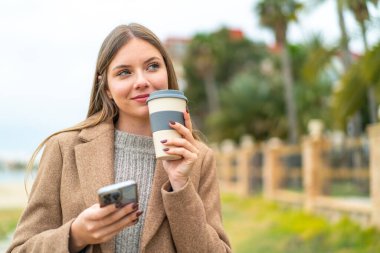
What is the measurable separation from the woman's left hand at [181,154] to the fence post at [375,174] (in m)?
7.46

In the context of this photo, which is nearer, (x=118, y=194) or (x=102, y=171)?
(x=118, y=194)

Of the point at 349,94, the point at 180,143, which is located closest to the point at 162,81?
the point at 180,143

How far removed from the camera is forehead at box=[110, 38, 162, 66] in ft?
6.00

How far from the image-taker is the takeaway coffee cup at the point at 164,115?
1.63 metres

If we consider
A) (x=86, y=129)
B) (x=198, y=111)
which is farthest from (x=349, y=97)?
(x=198, y=111)

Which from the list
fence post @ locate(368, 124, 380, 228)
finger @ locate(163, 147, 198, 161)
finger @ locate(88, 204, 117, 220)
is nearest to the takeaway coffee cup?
finger @ locate(163, 147, 198, 161)

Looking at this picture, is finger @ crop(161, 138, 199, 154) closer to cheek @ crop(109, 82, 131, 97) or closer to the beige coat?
the beige coat

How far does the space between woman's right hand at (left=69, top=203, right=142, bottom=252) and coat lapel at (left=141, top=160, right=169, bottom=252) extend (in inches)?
7.5

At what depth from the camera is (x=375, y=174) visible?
29.0ft

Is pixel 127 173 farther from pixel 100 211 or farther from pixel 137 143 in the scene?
pixel 100 211

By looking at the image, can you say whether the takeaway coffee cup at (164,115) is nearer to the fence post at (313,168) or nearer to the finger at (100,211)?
the finger at (100,211)

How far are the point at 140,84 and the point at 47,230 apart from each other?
53 centimetres

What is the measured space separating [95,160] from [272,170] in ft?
45.1

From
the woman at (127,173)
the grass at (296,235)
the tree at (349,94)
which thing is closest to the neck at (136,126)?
the woman at (127,173)
